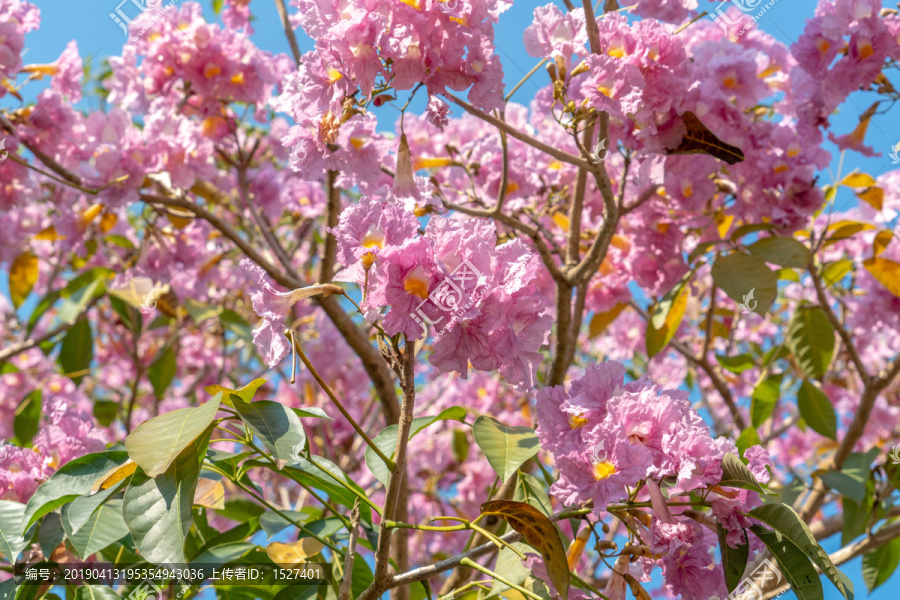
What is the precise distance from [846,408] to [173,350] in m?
3.92

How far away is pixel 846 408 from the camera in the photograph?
421cm

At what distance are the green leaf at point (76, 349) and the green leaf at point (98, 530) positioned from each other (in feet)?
5.57

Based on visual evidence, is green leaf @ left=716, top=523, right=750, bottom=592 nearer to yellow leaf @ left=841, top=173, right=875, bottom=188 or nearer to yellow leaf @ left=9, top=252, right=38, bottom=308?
yellow leaf @ left=841, top=173, right=875, bottom=188

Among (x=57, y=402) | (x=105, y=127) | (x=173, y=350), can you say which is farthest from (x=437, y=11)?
(x=173, y=350)

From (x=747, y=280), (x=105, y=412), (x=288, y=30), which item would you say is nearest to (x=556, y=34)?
(x=747, y=280)

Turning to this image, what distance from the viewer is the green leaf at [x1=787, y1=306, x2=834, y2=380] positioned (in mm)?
2041

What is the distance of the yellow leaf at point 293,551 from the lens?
3.74 feet

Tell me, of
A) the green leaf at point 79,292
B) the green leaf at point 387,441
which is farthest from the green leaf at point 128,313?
the green leaf at point 387,441

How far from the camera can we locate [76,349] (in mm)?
2566

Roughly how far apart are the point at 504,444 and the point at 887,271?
157 cm

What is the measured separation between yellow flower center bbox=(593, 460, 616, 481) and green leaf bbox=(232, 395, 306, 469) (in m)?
0.42

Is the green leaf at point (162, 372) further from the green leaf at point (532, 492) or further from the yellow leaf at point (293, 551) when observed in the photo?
the green leaf at point (532, 492)

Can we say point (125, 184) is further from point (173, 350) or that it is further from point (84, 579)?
point (84, 579)

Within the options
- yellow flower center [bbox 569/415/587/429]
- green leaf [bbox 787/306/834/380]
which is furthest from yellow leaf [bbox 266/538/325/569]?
green leaf [bbox 787/306/834/380]
